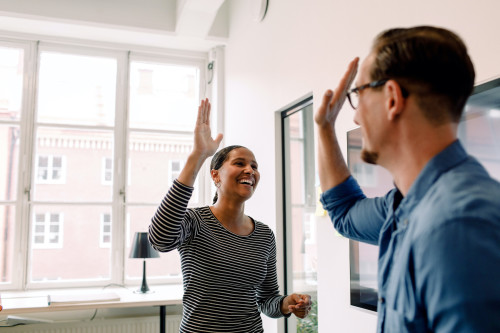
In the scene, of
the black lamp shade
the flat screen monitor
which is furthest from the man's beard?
the black lamp shade

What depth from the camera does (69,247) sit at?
160 inches

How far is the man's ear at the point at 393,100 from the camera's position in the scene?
73cm

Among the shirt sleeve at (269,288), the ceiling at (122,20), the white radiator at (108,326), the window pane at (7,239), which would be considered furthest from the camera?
the window pane at (7,239)

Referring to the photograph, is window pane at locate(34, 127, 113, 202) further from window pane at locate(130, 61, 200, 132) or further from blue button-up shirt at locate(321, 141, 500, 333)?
blue button-up shirt at locate(321, 141, 500, 333)

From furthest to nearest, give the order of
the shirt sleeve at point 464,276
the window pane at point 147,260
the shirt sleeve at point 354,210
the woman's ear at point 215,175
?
1. the window pane at point 147,260
2. the woman's ear at point 215,175
3. the shirt sleeve at point 354,210
4. the shirt sleeve at point 464,276

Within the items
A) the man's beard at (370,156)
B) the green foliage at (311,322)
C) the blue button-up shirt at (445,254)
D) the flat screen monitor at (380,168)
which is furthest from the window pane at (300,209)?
the blue button-up shirt at (445,254)

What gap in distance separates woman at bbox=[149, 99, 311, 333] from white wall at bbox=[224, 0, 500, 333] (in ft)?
1.81

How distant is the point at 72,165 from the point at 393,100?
12.9ft

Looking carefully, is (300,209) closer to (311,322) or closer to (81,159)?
(311,322)

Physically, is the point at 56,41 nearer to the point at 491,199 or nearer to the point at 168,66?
the point at 168,66

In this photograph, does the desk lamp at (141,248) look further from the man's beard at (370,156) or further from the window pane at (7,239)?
the man's beard at (370,156)

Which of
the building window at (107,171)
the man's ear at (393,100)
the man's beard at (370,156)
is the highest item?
the building window at (107,171)

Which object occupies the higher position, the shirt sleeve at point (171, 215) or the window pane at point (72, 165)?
the window pane at point (72, 165)

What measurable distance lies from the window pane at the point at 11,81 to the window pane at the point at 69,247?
0.96m
